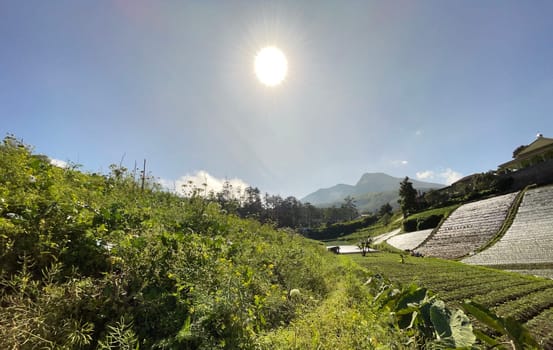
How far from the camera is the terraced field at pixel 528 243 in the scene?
15422 millimetres

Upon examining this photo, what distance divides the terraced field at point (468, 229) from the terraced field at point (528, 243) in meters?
1.63

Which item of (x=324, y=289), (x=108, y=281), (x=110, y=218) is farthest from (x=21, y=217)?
(x=324, y=289)

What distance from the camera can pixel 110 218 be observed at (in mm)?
3211

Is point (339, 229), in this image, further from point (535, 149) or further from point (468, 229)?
point (535, 149)

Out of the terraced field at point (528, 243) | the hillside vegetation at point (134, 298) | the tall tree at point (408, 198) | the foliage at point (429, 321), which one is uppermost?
the tall tree at point (408, 198)

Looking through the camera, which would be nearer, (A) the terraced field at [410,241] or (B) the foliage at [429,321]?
(B) the foliage at [429,321]

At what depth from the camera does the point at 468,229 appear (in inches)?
1072

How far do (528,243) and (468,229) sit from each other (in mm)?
8393

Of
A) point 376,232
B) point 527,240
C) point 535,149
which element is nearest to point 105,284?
point 527,240

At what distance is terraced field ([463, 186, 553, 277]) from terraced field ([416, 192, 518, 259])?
5.34 feet

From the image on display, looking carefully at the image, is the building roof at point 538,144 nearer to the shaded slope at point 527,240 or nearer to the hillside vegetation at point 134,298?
the shaded slope at point 527,240

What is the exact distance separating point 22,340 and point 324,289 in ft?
15.9

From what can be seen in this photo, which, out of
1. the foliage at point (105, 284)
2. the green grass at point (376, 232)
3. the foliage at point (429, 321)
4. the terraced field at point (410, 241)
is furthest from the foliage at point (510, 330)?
the green grass at point (376, 232)

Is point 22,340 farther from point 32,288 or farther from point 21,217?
point 21,217
